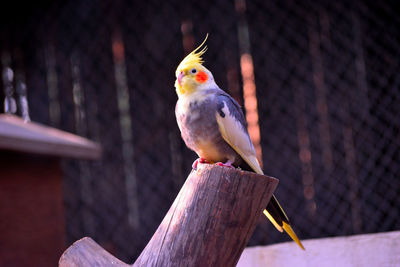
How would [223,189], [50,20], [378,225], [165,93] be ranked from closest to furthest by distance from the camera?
[223,189]
[378,225]
[165,93]
[50,20]

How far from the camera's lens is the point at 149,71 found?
7.74 feet

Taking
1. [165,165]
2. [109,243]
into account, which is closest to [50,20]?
[165,165]

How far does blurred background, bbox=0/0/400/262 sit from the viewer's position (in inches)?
80.4

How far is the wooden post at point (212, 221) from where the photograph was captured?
716 millimetres

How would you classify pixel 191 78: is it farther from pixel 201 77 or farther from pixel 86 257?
pixel 86 257

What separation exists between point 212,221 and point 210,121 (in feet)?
1.35

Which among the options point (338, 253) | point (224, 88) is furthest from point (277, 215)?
point (224, 88)

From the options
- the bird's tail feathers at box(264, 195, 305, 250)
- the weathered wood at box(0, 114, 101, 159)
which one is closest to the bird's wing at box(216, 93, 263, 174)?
the bird's tail feathers at box(264, 195, 305, 250)

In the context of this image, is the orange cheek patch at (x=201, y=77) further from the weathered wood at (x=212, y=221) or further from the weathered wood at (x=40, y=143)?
the weathered wood at (x=40, y=143)

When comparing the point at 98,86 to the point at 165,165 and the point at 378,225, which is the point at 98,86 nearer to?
the point at 165,165

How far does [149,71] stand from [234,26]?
51cm

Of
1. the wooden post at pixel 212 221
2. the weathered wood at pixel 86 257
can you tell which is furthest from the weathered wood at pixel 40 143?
the wooden post at pixel 212 221

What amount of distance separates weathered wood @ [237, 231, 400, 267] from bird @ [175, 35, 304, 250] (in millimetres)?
79

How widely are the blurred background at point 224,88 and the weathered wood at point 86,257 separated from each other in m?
1.40
